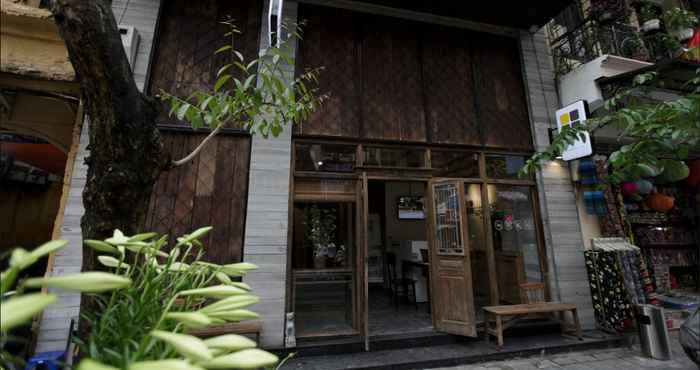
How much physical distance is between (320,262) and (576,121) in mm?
5105

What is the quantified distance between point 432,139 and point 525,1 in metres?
3.12

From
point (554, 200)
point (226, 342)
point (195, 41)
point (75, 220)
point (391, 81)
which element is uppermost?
point (195, 41)

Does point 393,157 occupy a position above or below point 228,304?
above

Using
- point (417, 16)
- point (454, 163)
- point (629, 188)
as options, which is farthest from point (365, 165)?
point (629, 188)

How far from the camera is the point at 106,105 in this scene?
4.81ft

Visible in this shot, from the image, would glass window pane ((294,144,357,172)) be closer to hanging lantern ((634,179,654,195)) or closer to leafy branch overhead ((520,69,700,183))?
leafy branch overhead ((520,69,700,183))

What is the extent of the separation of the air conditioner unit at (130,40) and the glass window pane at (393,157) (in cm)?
374

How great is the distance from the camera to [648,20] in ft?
20.9

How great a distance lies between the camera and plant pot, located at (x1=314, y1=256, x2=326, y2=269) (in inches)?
188

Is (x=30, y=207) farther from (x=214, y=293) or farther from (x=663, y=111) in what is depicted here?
(x=663, y=111)

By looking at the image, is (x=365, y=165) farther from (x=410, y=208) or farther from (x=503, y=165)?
(x=410, y=208)

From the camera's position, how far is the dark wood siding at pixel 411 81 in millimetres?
5000

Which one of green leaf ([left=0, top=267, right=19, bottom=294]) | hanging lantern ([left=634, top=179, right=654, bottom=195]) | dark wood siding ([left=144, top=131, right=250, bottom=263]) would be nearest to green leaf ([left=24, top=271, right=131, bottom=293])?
green leaf ([left=0, top=267, right=19, bottom=294])

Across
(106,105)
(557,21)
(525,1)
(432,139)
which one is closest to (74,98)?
(106,105)
